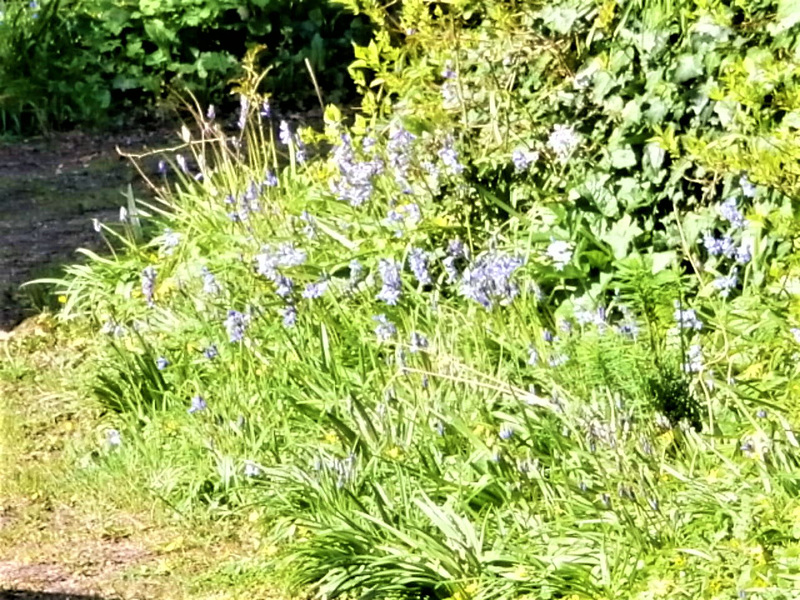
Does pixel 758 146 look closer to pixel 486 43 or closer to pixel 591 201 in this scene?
pixel 591 201

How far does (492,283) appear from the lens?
5441 millimetres

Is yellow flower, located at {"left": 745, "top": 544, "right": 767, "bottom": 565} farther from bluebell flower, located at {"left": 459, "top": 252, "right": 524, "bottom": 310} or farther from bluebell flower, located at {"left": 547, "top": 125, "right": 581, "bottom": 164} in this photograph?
bluebell flower, located at {"left": 547, "top": 125, "right": 581, "bottom": 164}

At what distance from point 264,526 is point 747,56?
2.21 meters

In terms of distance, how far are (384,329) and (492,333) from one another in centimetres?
37

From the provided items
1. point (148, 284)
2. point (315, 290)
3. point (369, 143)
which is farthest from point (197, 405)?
point (369, 143)

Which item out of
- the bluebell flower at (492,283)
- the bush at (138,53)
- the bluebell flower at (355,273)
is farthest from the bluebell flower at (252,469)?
the bush at (138,53)

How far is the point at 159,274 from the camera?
22.9 ft

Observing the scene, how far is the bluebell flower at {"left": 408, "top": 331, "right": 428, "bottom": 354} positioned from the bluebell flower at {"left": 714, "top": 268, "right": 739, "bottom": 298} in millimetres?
967

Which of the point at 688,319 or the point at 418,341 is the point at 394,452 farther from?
the point at 688,319

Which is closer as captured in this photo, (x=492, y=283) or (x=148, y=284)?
(x=492, y=283)

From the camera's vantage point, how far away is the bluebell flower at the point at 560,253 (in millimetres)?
5723

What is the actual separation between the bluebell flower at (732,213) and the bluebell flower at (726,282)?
0.15m

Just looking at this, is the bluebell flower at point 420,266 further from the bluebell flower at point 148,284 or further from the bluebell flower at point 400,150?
the bluebell flower at point 148,284

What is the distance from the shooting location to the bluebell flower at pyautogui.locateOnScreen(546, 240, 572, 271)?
5723mm
